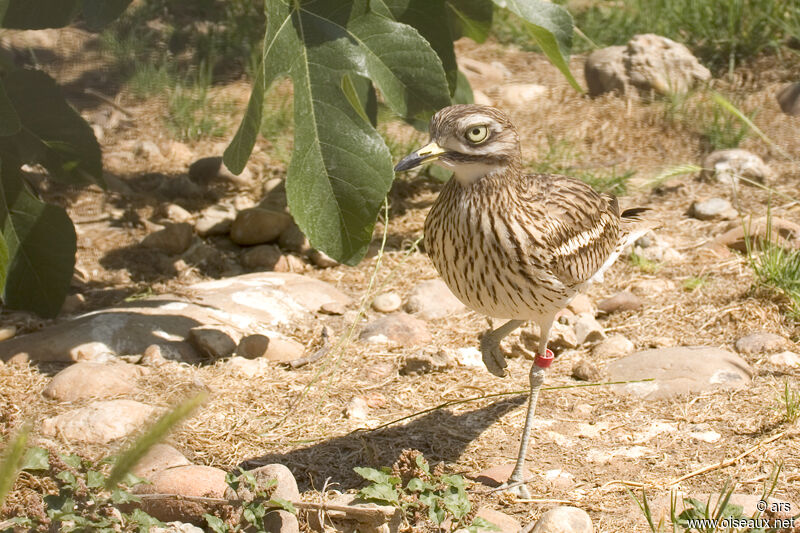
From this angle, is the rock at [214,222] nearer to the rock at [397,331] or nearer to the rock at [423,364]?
the rock at [397,331]

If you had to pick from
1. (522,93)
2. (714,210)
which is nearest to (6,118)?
(714,210)

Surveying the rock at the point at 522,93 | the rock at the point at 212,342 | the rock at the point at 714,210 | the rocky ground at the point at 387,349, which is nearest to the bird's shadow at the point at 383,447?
the rocky ground at the point at 387,349

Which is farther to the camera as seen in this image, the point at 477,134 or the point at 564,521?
the point at 477,134

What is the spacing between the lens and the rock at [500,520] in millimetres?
3143

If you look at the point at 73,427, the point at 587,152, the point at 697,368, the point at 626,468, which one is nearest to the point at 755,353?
the point at 697,368

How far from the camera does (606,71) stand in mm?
6859

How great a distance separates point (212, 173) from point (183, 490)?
121 inches

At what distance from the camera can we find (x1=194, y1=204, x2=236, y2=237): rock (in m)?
5.42

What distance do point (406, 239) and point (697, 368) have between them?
1.89 m

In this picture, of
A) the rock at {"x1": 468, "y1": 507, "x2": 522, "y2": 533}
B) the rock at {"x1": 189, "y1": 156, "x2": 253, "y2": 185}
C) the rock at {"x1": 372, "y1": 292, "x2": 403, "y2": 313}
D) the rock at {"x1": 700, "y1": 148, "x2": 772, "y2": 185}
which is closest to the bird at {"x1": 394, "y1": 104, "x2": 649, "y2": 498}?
the rock at {"x1": 468, "y1": 507, "x2": 522, "y2": 533}

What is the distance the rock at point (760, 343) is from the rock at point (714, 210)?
1.39 m

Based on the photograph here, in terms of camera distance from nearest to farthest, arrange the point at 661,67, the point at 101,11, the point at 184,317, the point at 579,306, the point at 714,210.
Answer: the point at 101,11 → the point at 184,317 → the point at 579,306 → the point at 714,210 → the point at 661,67

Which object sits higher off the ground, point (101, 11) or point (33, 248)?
point (101, 11)

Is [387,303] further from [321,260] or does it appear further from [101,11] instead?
[101,11]
